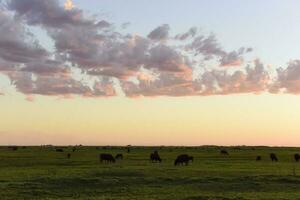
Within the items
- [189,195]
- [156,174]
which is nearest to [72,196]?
[189,195]

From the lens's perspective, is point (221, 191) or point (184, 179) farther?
point (184, 179)

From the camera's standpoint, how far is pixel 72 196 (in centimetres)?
3366

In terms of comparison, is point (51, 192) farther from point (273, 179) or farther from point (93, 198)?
point (273, 179)

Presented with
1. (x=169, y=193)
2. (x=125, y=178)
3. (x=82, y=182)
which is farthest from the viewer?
(x=125, y=178)

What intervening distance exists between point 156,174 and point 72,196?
14292 mm

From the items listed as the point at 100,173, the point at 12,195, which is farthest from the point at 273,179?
the point at 12,195

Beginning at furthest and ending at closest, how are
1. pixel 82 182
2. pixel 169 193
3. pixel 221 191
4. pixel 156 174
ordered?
pixel 156 174 → pixel 82 182 → pixel 221 191 → pixel 169 193

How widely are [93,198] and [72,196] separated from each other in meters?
2.59

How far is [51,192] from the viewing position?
35.4 m

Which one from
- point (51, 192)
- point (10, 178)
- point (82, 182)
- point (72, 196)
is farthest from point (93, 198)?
point (10, 178)

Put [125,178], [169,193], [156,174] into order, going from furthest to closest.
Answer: [156,174], [125,178], [169,193]

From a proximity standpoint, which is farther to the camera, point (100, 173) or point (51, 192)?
point (100, 173)

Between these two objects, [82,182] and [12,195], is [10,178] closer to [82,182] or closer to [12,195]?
[82,182]

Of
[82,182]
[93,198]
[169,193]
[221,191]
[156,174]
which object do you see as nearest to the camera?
[93,198]
